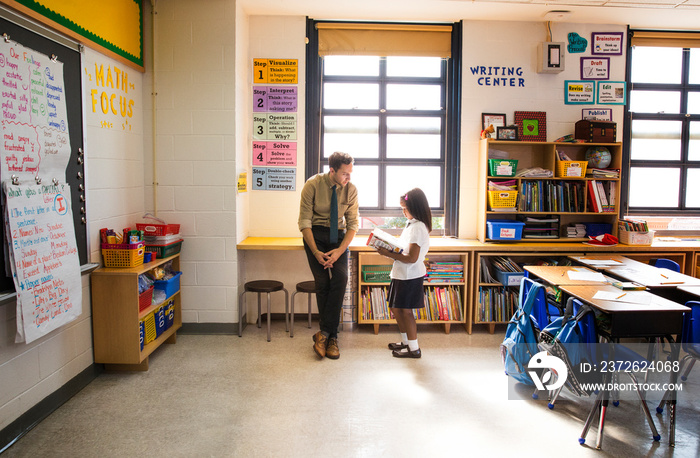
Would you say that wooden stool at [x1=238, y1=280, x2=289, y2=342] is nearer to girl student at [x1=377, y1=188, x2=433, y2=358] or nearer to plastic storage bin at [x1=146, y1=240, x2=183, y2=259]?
plastic storage bin at [x1=146, y1=240, x2=183, y2=259]

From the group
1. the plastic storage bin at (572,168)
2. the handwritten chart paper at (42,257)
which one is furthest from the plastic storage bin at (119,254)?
the plastic storage bin at (572,168)

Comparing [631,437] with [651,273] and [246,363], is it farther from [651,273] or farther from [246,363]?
[246,363]

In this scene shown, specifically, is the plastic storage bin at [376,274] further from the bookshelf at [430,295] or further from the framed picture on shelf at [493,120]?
the framed picture on shelf at [493,120]

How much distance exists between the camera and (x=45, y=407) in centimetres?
297

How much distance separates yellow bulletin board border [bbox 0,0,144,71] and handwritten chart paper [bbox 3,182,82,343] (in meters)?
0.99

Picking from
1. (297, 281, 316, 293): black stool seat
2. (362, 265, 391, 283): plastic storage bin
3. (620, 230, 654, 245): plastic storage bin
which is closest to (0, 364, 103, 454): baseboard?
(297, 281, 316, 293): black stool seat

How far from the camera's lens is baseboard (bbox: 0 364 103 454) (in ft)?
8.70

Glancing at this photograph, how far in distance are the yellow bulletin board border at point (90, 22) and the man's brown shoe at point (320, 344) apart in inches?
108

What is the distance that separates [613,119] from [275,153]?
353cm

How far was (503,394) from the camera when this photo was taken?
10.9 ft

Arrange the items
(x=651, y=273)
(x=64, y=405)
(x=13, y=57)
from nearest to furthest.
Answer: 1. (x=13, y=57)
2. (x=64, y=405)
3. (x=651, y=273)

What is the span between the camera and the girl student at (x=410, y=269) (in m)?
3.83

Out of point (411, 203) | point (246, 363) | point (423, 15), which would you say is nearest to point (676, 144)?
point (423, 15)

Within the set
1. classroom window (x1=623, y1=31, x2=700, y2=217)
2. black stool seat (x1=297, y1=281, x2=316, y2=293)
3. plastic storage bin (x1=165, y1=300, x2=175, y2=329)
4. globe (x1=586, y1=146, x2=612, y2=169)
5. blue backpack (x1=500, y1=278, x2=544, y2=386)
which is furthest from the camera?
classroom window (x1=623, y1=31, x2=700, y2=217)
